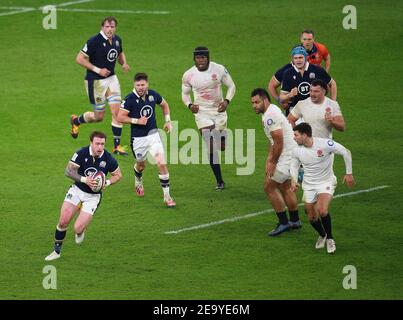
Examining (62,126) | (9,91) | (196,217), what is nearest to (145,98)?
(196,217)

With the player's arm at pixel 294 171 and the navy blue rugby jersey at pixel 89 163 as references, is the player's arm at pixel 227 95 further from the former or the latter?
the navy blue rugby jersey at pixel 89 163

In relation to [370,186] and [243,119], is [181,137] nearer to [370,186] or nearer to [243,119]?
[243,119]

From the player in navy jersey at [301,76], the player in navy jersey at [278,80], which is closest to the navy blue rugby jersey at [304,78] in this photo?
the player in navy jersey at [301,76]

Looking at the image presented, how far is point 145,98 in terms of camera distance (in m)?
23.5

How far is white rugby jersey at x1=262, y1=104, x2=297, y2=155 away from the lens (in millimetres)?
20969

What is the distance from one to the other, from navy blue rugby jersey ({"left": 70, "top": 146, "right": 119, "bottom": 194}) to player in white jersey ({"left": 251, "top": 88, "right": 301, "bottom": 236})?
2.73 meters

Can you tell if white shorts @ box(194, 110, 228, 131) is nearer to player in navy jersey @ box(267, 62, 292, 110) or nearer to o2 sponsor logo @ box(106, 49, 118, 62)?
player in navy jersey @ box(267, 62, 292, 110)

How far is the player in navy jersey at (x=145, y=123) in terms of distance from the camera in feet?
76.4

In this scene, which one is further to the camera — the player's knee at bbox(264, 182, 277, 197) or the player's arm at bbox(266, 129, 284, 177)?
the player's knee at bbox(264, 182, 277, 197)

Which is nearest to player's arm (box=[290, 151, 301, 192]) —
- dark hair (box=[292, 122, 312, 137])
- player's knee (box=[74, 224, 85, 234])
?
dark hair (box=[292, 122, 312, 137])

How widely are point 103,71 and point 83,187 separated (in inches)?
270

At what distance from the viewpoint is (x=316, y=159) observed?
20141 mm

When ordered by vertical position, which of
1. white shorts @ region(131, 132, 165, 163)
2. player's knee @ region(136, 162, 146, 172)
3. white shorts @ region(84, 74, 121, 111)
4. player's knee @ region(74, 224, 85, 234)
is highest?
white shorts @ region(84, 74, 121, 111)
